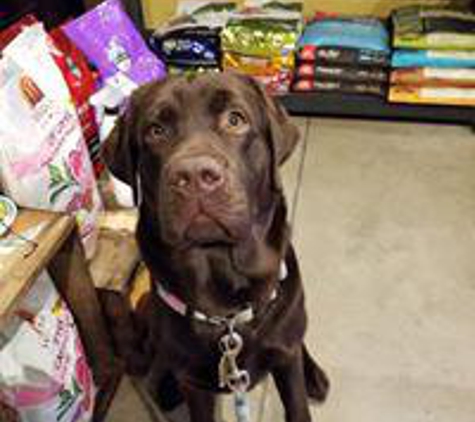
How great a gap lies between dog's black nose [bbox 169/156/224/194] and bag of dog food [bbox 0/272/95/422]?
0.46 m

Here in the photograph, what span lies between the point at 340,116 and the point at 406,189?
1.64ft

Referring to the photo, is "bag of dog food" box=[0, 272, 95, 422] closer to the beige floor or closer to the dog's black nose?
the beige floor

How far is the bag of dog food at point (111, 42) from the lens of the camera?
1.66 meters

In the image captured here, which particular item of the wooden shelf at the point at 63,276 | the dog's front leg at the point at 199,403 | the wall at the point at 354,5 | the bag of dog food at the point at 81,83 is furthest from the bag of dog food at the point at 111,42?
the wall at the point at 354,5

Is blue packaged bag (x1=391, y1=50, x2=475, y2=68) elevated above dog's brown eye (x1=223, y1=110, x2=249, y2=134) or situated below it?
below

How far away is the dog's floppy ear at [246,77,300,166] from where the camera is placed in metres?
1.03

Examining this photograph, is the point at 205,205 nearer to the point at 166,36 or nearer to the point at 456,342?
the point at 456,342

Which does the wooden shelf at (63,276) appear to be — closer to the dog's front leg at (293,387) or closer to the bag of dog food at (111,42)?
the dog's front leg at (293,387)

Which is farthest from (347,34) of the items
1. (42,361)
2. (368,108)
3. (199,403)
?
(42,361)

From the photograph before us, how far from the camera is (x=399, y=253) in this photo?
1.82m

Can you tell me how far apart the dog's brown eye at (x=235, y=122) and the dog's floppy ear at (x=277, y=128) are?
6cm

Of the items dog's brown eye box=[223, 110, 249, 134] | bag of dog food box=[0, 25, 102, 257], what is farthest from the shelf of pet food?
dog's brown eye box=[223, 110, 249, 134]

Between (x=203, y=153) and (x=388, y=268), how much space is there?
102 centimetres

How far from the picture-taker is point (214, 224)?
925 millimetres
